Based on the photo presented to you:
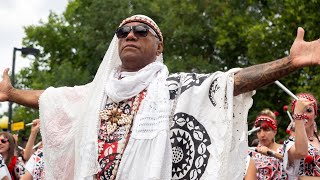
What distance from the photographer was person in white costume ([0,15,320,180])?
14.7 feet

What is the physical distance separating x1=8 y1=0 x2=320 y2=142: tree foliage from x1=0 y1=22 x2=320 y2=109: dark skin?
52.4ft

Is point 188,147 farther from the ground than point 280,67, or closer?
closer

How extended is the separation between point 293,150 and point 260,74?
2439 millimetres

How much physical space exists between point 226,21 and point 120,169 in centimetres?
2338

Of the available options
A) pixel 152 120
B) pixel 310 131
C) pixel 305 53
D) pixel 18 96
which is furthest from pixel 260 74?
pixel 310 131

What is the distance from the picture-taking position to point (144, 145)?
456 centimetres

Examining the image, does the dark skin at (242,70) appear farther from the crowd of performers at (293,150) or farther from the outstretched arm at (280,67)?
the crowd of performers at (293,150)

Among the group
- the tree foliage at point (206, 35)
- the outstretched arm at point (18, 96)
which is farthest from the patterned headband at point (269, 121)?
the tree foliage at point (206, 35)

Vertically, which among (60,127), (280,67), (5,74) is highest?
(5,74)

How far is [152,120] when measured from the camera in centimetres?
463

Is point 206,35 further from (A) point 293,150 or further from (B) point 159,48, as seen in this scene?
(B) point 159,48

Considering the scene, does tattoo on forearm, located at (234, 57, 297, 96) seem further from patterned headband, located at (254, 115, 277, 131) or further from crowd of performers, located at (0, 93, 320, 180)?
patterned headband, located at (254, 115, 277, 131)

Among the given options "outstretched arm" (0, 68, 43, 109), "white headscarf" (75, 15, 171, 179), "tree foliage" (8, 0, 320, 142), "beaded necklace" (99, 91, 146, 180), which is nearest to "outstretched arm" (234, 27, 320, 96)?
"white headscarf" (75, 15, 171, 179)

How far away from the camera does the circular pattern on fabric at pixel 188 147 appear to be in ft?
15.0
